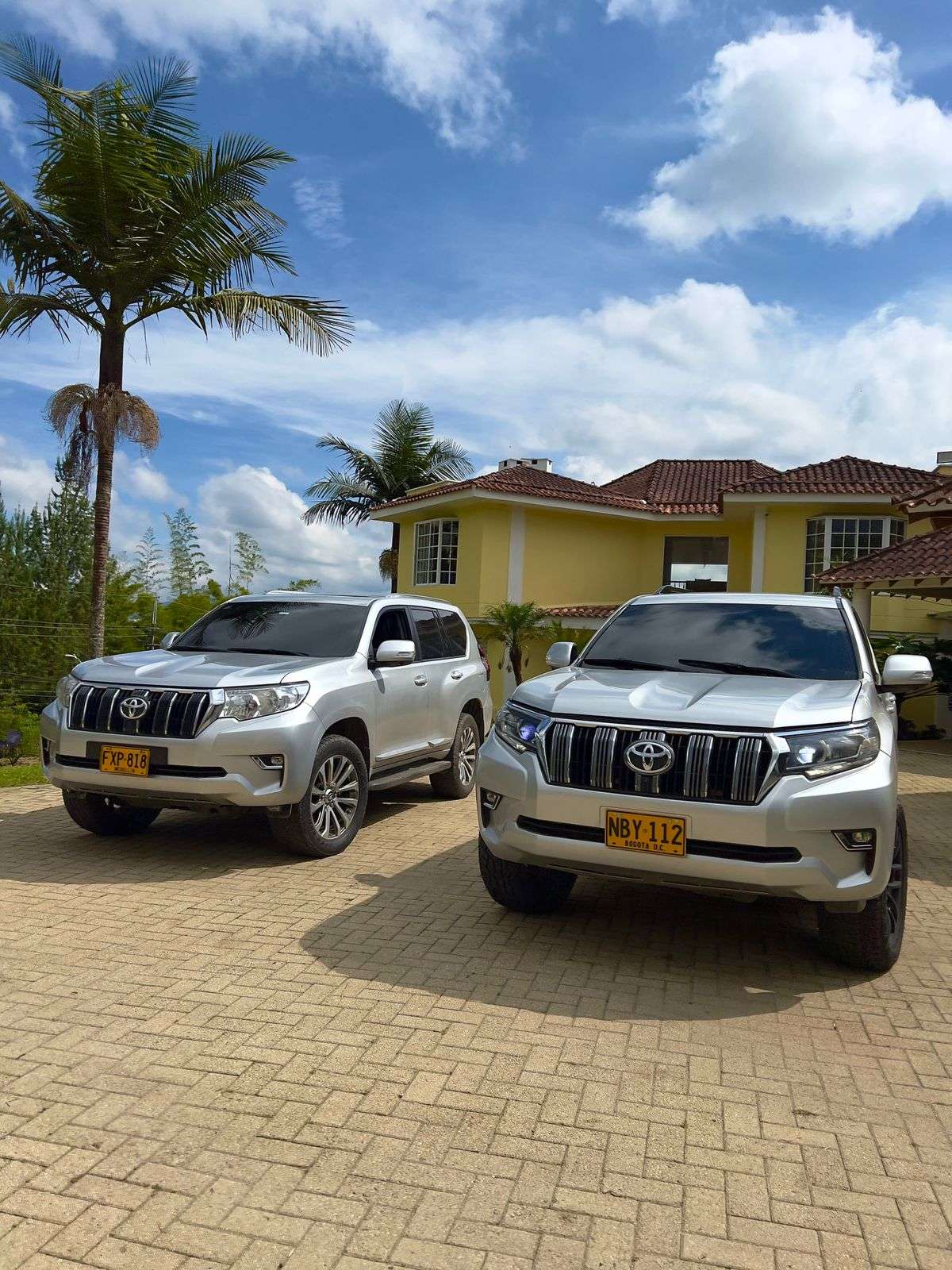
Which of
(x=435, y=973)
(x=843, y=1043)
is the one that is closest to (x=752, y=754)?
(x=843, y=1043)

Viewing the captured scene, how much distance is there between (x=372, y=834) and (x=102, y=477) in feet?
23.6

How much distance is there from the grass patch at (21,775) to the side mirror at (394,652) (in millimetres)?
4113

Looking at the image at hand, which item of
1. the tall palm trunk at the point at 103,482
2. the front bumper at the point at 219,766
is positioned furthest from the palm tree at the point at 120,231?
the front bumper at the point at 219,766

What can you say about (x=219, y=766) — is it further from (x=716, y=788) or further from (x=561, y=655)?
(x=716, y=788)

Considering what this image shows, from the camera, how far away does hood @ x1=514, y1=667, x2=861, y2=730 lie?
15.2ft

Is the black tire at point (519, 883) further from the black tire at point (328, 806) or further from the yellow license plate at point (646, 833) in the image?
the black tire at point (328, 806)

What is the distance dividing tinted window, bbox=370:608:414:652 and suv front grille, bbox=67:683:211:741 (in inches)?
69.7

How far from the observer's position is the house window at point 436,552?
80.1 ft

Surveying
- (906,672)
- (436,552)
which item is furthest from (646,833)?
(436,552)

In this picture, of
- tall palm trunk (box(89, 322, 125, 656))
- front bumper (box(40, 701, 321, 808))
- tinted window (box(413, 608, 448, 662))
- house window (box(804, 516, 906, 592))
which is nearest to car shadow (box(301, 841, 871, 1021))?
front bumper (box(40, 701, 321, 808))

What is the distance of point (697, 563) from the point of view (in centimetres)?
2748

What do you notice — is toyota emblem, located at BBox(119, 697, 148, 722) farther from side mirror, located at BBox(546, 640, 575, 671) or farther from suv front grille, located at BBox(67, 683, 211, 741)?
side mirror, located at BBox(546, 640, 575, 671)

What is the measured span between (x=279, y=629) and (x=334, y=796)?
5.18 feet

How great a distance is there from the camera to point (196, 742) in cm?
635
